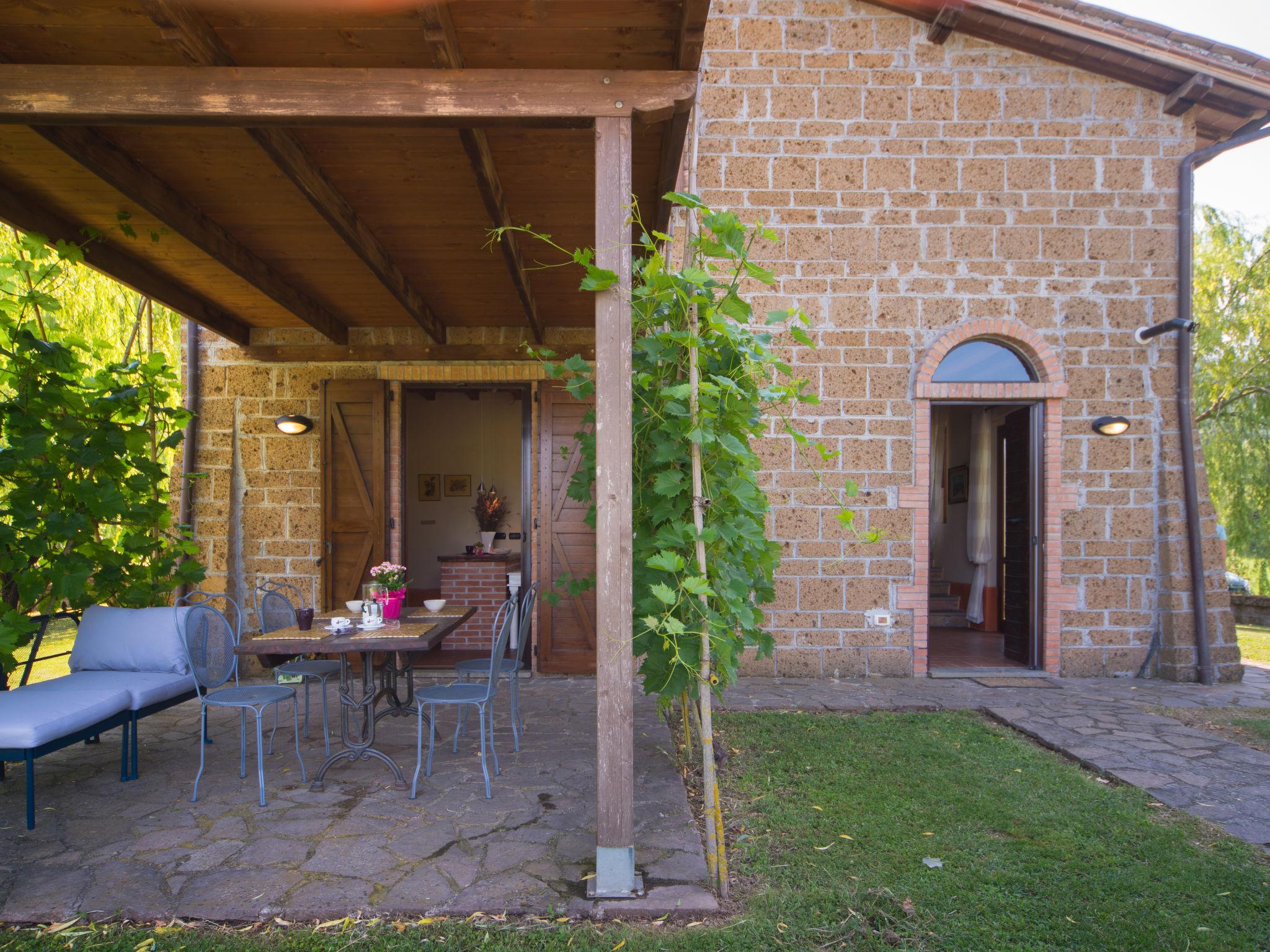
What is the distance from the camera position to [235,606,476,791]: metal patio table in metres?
3.55

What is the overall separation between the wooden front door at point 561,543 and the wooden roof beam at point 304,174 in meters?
1.17

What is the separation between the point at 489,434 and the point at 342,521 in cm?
387

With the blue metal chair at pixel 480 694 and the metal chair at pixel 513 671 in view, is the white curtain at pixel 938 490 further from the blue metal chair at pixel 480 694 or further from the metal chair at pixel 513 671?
the blue metal chair at pixel 480 694

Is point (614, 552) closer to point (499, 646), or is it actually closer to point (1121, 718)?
point (499, 646)

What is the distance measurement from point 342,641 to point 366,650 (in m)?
0.12

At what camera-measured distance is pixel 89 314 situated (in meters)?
8.02

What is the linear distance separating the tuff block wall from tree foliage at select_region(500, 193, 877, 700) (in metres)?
2.90

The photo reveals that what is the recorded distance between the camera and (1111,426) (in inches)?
230

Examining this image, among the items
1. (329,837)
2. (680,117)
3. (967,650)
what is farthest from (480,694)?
(967,650)

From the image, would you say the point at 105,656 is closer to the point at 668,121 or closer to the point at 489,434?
the point at 668,121

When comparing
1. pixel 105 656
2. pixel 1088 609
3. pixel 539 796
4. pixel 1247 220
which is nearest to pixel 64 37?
pixel 105 656

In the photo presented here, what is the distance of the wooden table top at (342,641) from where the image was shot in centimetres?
349

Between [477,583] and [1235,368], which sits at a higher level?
[1235,368]

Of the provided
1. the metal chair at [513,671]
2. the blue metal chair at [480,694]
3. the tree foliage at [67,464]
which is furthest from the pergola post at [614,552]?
the tree foliage at [67,464]
